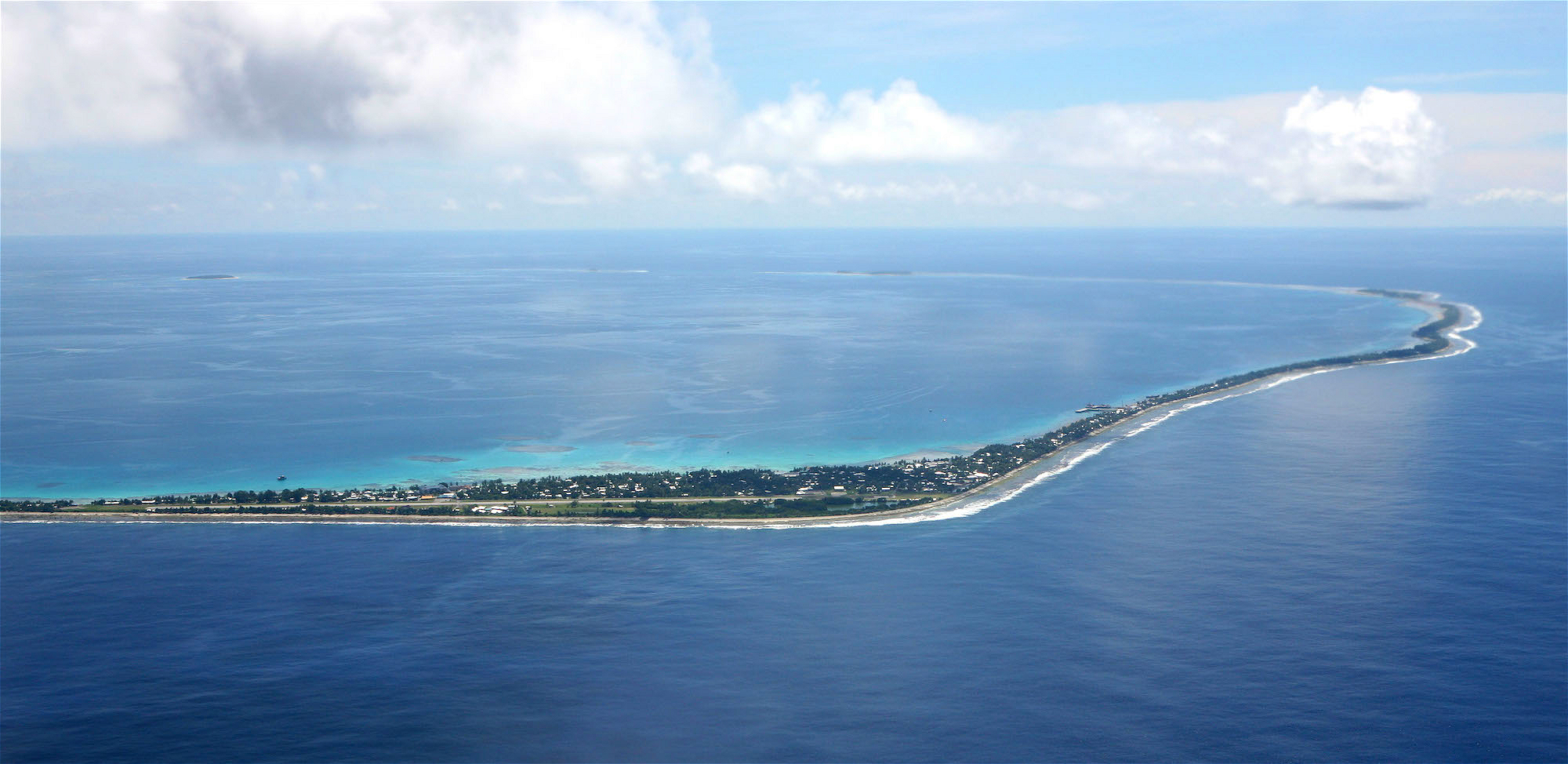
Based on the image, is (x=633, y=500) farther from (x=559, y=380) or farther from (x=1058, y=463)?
(x=559, y=380)

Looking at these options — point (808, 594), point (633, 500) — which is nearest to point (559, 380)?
point (633, 500)

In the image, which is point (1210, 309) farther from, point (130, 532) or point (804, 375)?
point (130, 532)

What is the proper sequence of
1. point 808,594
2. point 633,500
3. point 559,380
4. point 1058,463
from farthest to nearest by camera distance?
point 559,380 → point 1058,463 → point 633,500 → point 808,594

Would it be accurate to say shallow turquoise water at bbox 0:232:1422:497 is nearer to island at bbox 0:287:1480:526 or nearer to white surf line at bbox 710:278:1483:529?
island at bbox 0:287:1480:526

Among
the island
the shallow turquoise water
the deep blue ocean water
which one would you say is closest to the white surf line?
the island

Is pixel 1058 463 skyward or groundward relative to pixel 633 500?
skyward

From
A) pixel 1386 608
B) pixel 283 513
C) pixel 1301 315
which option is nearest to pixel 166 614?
pixel 283 513

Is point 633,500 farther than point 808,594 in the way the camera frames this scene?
Yes

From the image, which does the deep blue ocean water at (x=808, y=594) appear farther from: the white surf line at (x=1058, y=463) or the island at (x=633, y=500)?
the island at (x=633, y=500)
